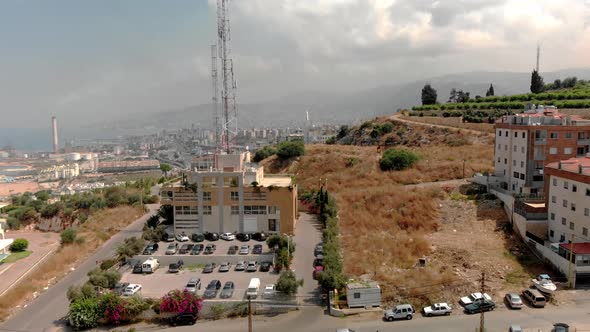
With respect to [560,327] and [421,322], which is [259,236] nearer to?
[421,322]

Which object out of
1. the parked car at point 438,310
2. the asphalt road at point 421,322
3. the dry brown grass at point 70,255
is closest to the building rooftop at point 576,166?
the asphalt road at point 421,322

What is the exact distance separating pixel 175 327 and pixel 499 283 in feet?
57.4

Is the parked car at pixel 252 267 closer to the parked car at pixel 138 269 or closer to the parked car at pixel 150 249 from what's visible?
the parked car at pixel 138 269

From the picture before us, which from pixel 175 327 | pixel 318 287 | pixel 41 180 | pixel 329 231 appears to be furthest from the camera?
pixel 41 180

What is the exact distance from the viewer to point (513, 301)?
2277 cm

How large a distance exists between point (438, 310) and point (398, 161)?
97.4 feet

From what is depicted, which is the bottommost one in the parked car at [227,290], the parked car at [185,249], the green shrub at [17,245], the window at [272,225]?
the green shrub at [17,245]

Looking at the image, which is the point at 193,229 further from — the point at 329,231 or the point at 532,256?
the point at 532,256

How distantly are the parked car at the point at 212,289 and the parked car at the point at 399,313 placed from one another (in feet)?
29.2

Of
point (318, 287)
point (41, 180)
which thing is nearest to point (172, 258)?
point (318, 287)

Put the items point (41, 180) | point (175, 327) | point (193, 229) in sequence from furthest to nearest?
point (41, 180) < point (193, 229) < point (175, 327)

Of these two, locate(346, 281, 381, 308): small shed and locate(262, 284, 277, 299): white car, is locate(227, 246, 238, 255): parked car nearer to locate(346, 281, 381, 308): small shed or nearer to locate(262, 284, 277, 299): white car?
locate(262, 284, 277, 299): white car

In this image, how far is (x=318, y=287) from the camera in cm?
2539

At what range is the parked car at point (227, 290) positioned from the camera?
24.1 metres
